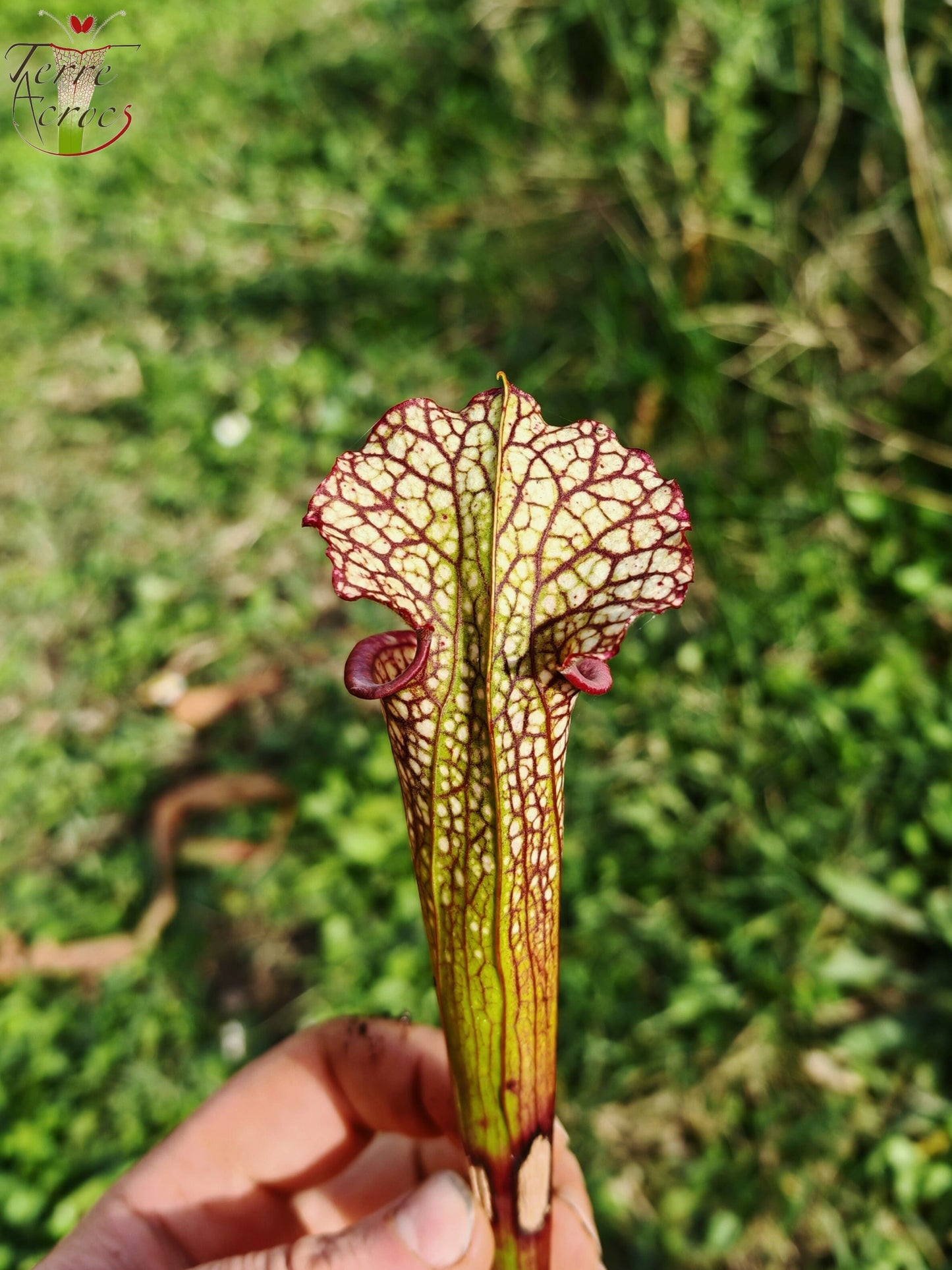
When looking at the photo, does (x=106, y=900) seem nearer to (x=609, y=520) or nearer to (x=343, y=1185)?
(x=343, y=1185)

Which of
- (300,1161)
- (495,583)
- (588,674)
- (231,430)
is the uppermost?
(231,430)

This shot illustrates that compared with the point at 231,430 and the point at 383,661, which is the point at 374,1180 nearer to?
the point at 383,661

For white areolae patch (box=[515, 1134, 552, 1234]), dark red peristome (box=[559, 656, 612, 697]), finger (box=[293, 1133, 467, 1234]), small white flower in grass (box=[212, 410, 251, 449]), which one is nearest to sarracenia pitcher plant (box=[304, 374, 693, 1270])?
dark red peristome (box=[559, 656, 612, 697])

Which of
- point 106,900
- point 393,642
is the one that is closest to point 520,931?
point 393,642

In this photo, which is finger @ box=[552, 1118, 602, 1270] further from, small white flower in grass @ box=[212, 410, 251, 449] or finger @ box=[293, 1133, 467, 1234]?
small white flower in grass @ box=[212, 410, 251, 449]

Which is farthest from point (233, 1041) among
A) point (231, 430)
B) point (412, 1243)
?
point (231, 430)

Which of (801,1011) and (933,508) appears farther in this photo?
(933,508)
